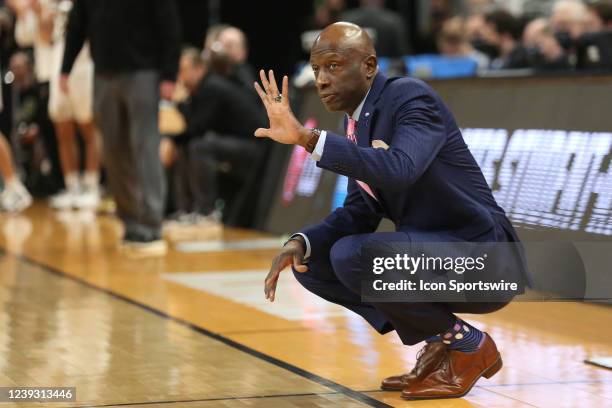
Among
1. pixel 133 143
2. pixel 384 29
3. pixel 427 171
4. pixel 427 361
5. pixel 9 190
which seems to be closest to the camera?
pixel 427 171

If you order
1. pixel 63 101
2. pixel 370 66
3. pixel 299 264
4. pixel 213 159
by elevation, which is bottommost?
pixel 213 159

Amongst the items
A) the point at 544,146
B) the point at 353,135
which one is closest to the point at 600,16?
the point at 544,146

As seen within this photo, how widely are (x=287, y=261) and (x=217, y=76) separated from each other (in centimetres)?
660

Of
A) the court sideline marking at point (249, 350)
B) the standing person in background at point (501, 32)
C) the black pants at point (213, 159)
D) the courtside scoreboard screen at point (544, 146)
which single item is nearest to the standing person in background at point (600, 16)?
the standing person in background at point (501, 32)

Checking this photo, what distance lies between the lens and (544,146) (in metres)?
6.54

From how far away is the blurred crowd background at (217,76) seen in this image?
9156 millimetres

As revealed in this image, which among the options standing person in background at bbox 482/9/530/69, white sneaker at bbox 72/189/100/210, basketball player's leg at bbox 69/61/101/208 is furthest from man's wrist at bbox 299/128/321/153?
white sneaker at bbox 72/189/100/210

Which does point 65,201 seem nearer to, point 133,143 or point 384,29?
point 384,29

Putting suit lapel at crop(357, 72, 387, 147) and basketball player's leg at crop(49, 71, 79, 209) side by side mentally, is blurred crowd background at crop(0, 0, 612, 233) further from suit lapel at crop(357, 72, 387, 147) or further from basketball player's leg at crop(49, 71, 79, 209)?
suit lapel at crop(357, 72, 387, 147)

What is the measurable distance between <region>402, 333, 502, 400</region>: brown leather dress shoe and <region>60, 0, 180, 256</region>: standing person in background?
4.59m

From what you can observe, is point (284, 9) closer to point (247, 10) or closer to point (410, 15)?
point (247, 10)

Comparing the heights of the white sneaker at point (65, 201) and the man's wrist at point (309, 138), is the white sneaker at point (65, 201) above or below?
below

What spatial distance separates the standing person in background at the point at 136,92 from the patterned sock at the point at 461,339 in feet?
15.2

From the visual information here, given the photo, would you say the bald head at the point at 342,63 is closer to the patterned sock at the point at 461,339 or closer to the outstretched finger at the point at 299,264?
the outstretched finger at the point at 299,264
